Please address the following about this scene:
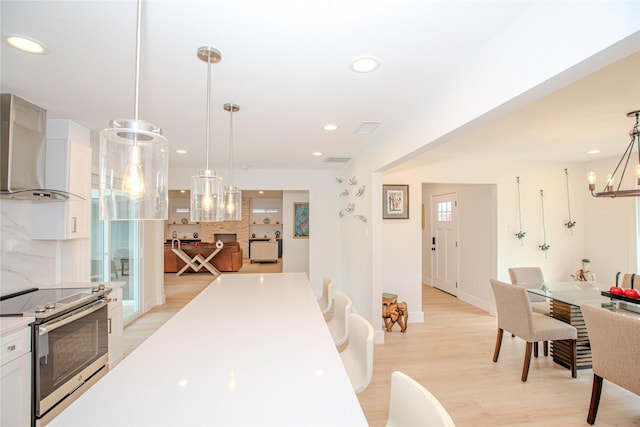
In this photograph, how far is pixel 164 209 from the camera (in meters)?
1.11

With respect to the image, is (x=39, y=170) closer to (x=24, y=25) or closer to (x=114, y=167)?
(x=24, y=25)

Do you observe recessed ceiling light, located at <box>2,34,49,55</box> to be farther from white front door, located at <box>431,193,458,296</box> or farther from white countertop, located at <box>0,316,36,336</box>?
white front door, located at <box>431,193,458,296</box>

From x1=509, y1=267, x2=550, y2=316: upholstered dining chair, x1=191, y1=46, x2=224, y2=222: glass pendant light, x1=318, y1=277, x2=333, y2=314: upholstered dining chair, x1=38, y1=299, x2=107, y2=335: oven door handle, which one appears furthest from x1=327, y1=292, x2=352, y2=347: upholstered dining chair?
x1=509, y1=267, x2=550, y2=316: upholstered dining chair

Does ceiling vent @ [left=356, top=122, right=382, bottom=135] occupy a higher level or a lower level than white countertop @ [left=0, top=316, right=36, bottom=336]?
higher

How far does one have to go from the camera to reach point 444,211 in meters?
6.12

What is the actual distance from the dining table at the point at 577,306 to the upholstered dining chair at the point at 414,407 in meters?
2.57

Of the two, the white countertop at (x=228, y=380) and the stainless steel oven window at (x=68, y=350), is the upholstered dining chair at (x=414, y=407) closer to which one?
the white countertop at (x=228, y=380)

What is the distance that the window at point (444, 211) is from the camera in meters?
5.96

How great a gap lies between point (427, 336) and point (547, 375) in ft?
4.10

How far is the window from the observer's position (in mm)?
5960

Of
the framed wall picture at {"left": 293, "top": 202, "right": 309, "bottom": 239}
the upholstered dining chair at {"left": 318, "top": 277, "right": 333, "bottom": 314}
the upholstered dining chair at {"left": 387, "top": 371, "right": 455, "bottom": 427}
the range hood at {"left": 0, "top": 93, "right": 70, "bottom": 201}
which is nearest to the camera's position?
the upholstered dining chair at {"left": 387, "top": 371, "right": 455, "bottom": 427}

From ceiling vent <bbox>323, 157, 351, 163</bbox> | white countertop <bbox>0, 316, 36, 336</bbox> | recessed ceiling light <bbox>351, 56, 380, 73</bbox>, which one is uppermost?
ceiling vent <bbox>323, 157, 351, 163</bbox>

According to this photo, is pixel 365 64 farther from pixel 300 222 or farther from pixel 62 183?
pixel 300 222

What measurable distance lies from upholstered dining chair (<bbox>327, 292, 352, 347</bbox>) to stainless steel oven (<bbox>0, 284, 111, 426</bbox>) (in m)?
1.88
